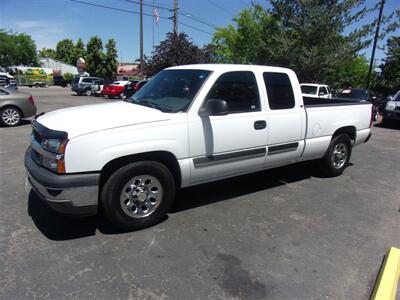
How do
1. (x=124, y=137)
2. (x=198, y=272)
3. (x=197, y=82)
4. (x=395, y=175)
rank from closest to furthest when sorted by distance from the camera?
(x=198, y=272), (x=124, y=137), (x=197, y=82), (x=395, y=175)

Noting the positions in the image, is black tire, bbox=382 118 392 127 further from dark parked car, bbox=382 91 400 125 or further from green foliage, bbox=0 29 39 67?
green foliage, bbox=0 29 39 67

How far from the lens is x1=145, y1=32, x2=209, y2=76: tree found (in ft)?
85.0

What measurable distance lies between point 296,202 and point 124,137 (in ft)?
9.14

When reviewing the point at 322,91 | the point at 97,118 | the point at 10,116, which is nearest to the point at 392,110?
the point at 322,91

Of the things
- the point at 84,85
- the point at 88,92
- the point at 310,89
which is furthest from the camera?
the point at 88,92

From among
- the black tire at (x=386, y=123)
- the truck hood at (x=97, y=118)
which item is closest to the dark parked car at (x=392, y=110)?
the black tire at (x=386, y=123)

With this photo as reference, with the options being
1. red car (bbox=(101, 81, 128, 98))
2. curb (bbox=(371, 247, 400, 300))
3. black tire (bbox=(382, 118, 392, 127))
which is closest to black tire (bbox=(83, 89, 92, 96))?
red car (bbox=(101, 81, 128, 98))

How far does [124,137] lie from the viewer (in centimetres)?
347

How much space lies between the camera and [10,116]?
10625 millimetres

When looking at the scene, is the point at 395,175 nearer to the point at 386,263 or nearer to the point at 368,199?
the point at 368,199

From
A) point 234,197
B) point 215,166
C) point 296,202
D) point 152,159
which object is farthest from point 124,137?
point 296,202

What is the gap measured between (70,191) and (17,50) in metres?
74.8

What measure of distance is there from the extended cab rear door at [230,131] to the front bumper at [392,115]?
11.9 meters

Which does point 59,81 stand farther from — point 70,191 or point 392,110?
point 70,191
